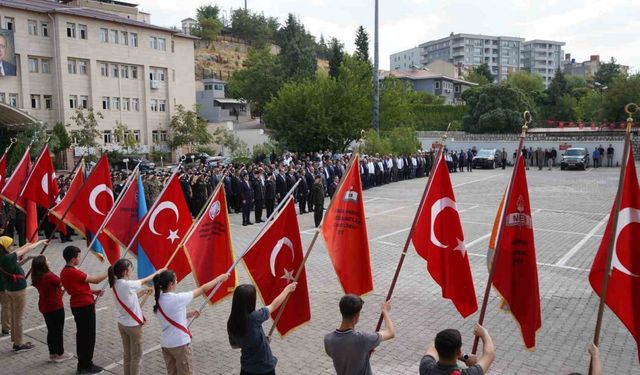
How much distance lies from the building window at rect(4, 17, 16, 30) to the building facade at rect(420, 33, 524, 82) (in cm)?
11454

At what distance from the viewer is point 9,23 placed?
4394cm

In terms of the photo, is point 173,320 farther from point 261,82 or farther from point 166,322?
point 261,82

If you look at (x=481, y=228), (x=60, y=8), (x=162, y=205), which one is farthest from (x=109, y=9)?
(x=162, y=205)

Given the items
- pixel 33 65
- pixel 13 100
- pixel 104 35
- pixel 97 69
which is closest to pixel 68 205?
pixel 13 100

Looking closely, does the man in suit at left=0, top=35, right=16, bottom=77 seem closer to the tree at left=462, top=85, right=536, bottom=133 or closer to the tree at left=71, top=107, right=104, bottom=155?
the tree at left=71, top=107, right=104, bottom=155

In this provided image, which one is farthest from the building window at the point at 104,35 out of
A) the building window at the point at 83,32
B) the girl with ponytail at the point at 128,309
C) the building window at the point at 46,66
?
the girl with ponytail at the point at 128,309

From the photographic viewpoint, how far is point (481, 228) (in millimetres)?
16594

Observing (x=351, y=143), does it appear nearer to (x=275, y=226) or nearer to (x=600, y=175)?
(x=600, y=175)

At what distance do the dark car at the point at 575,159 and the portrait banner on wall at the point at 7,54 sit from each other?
4148cm

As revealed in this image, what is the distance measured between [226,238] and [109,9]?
6545cm

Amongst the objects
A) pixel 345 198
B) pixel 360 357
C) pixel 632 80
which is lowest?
pixel 360 357

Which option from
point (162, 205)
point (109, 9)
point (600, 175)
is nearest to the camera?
point (162, 205)

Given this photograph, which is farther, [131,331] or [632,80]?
[632,80]

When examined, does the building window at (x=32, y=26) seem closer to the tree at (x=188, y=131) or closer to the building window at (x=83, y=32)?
the building window at (x=83, y=32)
